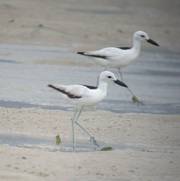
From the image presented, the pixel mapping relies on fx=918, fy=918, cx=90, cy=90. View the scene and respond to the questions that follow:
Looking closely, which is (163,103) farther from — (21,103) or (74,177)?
(74,177)

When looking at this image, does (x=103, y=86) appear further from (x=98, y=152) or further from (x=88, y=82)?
(x=88, y=82)

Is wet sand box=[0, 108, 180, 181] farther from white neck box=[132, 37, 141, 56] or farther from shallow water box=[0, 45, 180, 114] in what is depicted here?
white neck box=[132, 37, 141, 56]

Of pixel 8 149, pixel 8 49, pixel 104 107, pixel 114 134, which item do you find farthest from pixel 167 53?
pixel 8 149

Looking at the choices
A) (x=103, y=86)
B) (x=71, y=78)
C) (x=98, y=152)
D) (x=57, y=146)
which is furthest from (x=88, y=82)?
(x=98, y=152)

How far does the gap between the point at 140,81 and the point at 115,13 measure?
10.6 m

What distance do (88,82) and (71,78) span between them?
0.45 m

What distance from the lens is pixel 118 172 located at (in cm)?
1002

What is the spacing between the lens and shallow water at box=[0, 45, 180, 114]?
1531 centimetres

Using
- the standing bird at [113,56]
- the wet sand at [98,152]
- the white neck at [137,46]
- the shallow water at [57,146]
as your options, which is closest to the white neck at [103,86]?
the wet sand at [98,152]

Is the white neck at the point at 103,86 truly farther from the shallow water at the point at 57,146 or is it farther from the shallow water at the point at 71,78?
the shallow water at the point at 71,78

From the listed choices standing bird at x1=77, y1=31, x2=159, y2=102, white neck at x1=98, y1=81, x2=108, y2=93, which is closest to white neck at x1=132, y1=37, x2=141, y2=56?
standing bird at x1=77, y1=31, x2=159, y2=102

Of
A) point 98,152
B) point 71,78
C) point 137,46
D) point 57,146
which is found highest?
point 98,152

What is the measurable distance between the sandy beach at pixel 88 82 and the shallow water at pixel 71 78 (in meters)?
0.02

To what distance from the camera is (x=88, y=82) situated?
17.6 m
